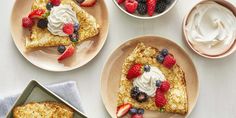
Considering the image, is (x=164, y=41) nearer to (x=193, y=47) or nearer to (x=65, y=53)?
(x=193, y=47)

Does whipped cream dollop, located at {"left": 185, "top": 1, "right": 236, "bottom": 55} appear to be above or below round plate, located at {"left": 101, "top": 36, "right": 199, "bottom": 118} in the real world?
above

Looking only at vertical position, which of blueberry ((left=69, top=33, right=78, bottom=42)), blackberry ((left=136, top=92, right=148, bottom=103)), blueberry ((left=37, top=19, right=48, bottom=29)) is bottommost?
blackberry ((left=136, top=92, right=148, bottom=103))

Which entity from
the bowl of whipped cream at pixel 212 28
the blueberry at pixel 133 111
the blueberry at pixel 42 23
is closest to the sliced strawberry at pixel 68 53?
the blueberry at pixel 42 23

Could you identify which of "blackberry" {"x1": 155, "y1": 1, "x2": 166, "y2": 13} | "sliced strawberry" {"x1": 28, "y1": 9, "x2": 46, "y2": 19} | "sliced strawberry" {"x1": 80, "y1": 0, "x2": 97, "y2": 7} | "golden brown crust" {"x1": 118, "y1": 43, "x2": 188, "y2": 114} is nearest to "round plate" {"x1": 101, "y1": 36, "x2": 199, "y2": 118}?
"golden brown crust" {"x1": 118, "y1": 43, "x2": 188, "y2": 114}

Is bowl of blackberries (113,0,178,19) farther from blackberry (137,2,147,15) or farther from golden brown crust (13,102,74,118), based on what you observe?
golden brown crust (13,102,74,118)

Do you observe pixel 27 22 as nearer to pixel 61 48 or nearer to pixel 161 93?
pixel 61 48

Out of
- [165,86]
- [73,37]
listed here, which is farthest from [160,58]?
[73,37]
